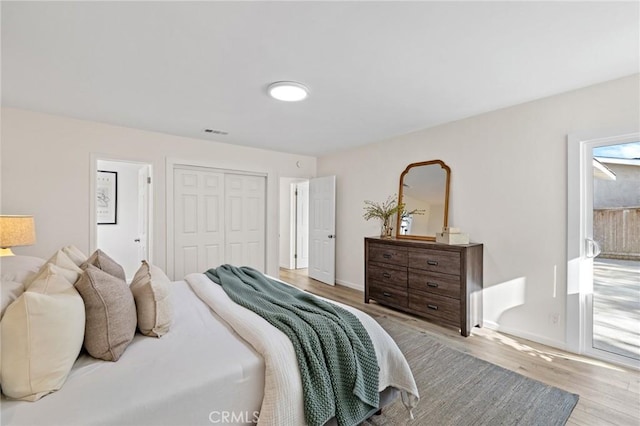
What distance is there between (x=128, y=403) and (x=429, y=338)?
2.66 m

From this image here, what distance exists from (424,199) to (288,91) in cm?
230

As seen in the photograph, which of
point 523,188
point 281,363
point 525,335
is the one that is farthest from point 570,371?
point 281,363

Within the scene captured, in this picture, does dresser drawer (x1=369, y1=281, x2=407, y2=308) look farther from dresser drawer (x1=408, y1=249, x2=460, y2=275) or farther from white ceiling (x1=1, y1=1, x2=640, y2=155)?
white ceiling (x1=1, y1=1, x2=640, y2=155)

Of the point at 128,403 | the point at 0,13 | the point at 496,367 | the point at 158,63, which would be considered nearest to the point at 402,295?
the point at 496,367

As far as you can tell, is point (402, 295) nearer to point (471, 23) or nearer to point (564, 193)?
point (564, 193)

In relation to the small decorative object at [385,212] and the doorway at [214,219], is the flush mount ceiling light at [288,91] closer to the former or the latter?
the small decorative object at [385,212]

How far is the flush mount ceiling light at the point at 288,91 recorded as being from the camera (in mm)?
2451

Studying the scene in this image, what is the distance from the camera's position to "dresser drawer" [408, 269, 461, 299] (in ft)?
10.2

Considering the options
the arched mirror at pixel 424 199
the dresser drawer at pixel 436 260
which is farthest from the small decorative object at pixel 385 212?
the dresser drawer at pixel 436 260

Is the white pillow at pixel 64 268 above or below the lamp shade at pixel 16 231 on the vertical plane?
below

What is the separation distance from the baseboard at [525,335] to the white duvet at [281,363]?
76.6 inches

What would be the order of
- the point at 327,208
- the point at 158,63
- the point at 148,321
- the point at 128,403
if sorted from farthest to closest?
the point at 327,208
the point at 158,63
the point at 148,321
the point at 128,403

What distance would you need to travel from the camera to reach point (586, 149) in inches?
103

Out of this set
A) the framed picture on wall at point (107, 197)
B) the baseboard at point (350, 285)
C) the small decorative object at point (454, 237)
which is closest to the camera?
the small decorative object at point (454, 237)
